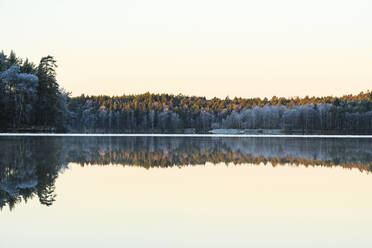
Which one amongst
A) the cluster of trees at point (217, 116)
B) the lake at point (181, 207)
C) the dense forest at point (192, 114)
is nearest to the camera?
the lake at point (181, 207)

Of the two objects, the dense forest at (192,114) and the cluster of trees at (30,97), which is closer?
the cluster of trees at (30,97)

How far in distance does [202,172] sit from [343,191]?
5587mm

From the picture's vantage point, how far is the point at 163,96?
195 meters

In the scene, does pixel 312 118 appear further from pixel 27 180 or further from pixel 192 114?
pixel 27 180

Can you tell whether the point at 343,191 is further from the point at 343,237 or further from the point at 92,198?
the point at 92,198

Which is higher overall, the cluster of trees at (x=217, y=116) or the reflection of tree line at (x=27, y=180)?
the cluster of trees at (x=217, y=116)

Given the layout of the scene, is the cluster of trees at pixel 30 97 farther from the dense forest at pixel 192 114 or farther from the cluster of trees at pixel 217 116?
the cluster of trees at pixel 217 116

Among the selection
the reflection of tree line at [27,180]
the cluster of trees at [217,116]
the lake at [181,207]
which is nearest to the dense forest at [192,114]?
the cluster of trees at [217,116]

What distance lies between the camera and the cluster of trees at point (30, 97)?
210 feet

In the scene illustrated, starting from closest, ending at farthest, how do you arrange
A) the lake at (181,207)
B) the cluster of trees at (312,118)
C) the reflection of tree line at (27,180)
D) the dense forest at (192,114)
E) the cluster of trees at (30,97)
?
the lake at (181,207), the reflection of tree line at (27,180), the cluster of trees at (30,97), the dense forest at (192,114), the cluster of trees at (312,118)

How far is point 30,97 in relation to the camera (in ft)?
217

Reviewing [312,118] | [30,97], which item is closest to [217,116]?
[312,118]

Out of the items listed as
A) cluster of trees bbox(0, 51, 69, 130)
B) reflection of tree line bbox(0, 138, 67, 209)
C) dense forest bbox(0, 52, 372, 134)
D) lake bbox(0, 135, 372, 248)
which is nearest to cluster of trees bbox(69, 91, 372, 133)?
dense forest bbox(0, 52, 372, 134)

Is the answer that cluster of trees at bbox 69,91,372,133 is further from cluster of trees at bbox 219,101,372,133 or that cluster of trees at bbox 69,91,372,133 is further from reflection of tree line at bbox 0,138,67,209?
reflection of tree line at bbox 0,138,67,209
